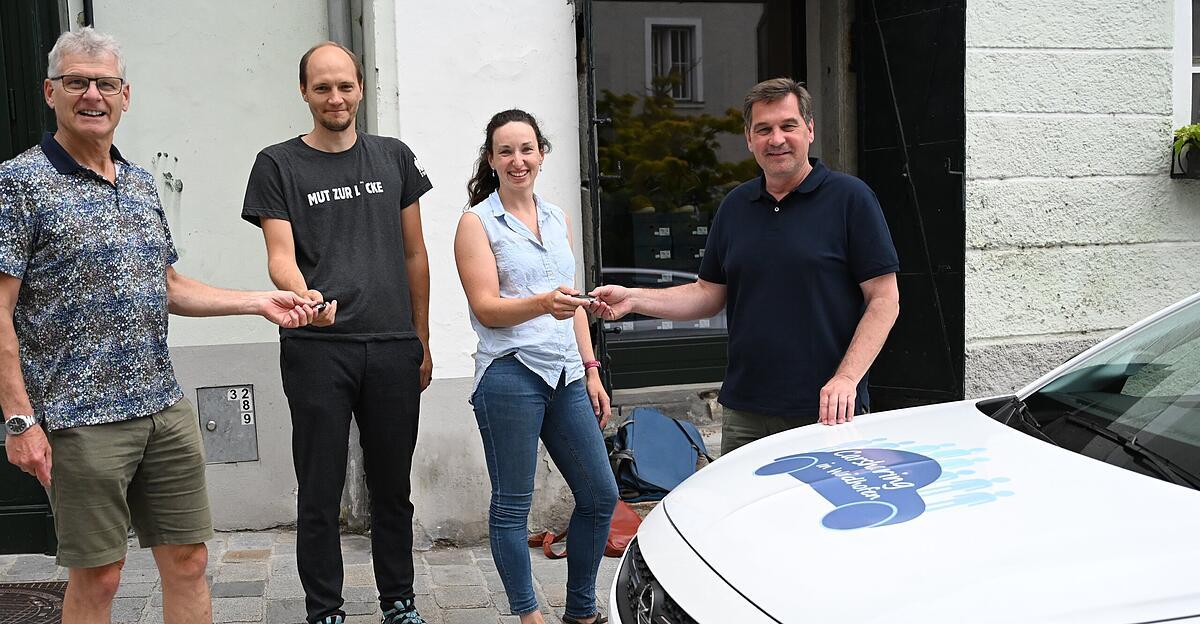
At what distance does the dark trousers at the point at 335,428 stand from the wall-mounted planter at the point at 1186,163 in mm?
4579

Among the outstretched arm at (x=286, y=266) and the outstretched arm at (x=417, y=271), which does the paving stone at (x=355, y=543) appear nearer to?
the outstretched arm at (x=417, y=271)

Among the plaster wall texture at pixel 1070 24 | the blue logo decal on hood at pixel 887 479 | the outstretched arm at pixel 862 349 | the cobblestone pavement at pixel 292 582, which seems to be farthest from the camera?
the plaster wall texture at pixel 1070 24

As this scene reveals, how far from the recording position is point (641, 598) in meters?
2.29

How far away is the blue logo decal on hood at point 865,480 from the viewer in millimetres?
2125

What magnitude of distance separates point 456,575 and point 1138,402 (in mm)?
2972

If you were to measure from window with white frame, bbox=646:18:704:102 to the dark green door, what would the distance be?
3640 millimetres

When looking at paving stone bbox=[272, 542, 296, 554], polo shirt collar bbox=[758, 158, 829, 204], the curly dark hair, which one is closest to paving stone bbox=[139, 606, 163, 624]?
paving stone bbox=[272, 542, 296, 554]

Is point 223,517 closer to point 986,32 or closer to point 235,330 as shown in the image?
point 235,330

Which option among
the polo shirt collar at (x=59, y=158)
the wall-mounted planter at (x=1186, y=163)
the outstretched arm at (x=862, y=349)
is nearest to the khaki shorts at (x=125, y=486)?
the polo shirt collar at (x=59, y=158)

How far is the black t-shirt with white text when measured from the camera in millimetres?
3494

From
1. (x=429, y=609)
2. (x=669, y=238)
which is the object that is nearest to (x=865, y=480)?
(x=429, y=609)

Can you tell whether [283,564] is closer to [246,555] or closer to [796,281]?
[246,555]

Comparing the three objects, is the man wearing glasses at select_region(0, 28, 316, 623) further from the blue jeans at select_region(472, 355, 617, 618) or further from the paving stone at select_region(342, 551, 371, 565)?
the paving stone at select_region(342, 551, 371, 565)

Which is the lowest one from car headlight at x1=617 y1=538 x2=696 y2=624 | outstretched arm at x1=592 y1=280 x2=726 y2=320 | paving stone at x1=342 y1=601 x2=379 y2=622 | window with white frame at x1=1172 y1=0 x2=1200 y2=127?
paving stone at x1=342 y1=601 x2=379 y2=622
